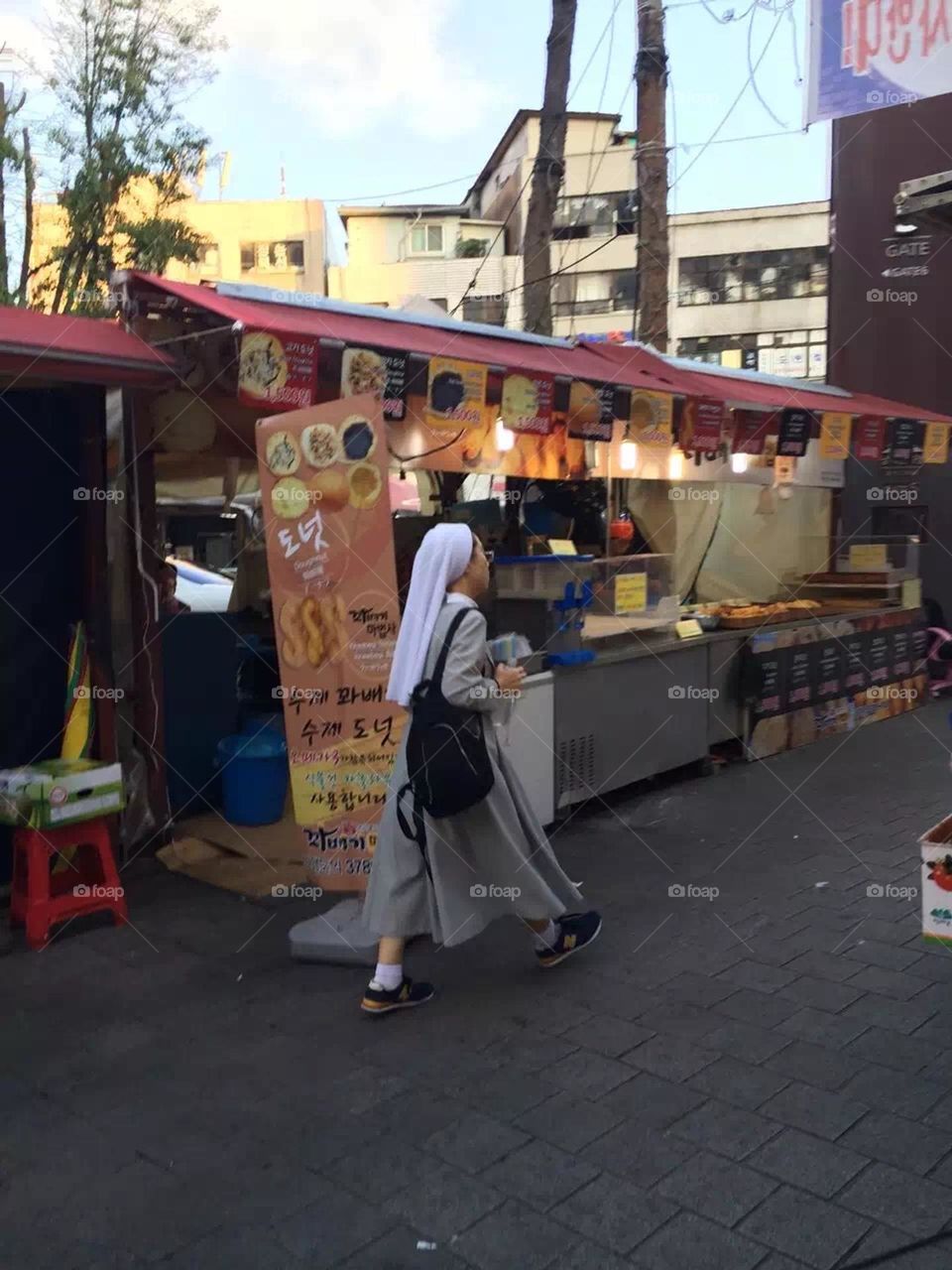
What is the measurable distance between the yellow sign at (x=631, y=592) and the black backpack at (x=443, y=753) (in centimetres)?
332

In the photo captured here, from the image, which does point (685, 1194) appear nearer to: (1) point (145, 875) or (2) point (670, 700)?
(1) point (145, 875)

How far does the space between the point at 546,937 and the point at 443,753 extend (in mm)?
1052

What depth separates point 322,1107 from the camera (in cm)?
338

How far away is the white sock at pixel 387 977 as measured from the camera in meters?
4.01

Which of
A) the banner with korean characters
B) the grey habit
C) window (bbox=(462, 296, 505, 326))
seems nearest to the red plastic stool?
the grey habit

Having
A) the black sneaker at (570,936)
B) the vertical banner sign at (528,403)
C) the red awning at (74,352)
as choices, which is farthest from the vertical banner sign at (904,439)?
the red awning at (74,352)

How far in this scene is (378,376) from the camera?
541 cm

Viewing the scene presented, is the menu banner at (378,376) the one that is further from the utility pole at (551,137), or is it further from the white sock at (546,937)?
the utility pole at (551,137)

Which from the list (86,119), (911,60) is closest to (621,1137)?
(911,60)

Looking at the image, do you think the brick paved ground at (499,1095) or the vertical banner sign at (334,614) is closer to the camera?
the brick paved ground at (499,1095)

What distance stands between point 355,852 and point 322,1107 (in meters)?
1.28

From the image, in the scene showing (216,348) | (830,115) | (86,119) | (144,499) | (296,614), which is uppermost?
(86,119)

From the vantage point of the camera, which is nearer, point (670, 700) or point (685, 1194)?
point (685, 1194)

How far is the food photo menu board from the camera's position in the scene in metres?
8.23
